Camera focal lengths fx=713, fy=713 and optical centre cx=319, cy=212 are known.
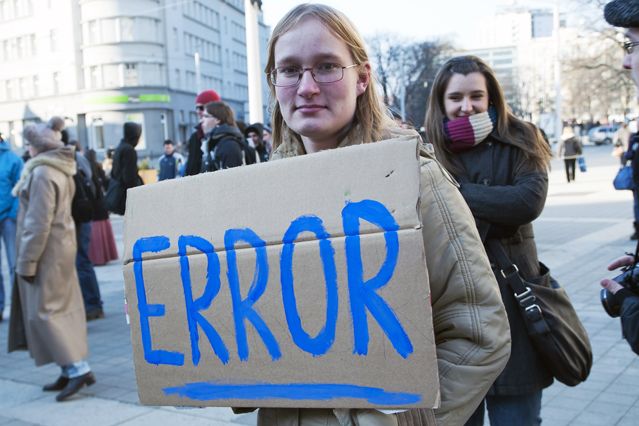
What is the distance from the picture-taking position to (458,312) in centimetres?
152

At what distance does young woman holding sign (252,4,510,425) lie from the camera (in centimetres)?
150

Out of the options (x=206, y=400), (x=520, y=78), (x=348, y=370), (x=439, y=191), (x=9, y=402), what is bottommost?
(x=9, y=402)

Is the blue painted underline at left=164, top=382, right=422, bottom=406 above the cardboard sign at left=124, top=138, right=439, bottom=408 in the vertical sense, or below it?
below

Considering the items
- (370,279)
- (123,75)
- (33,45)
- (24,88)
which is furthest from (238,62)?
(370,279)

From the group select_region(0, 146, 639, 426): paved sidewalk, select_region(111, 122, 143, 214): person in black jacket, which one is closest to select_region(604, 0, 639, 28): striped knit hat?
select_region(0, 146, 639, 426): paved sidewalk

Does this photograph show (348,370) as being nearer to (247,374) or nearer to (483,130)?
(247,374)

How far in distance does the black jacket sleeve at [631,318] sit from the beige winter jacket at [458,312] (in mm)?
676

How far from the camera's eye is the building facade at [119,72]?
3791 cm

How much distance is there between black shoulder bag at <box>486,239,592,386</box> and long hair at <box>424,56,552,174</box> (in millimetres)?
407

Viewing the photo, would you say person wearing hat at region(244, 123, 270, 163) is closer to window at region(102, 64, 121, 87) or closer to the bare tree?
window at region(102, 64, 121, 87)

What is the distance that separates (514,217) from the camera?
2.56 meters

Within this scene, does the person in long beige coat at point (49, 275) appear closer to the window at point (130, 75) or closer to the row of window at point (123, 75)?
the row of window at point (123, 75)

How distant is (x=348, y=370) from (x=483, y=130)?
151cm

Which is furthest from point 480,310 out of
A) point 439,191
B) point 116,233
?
point 116,233
